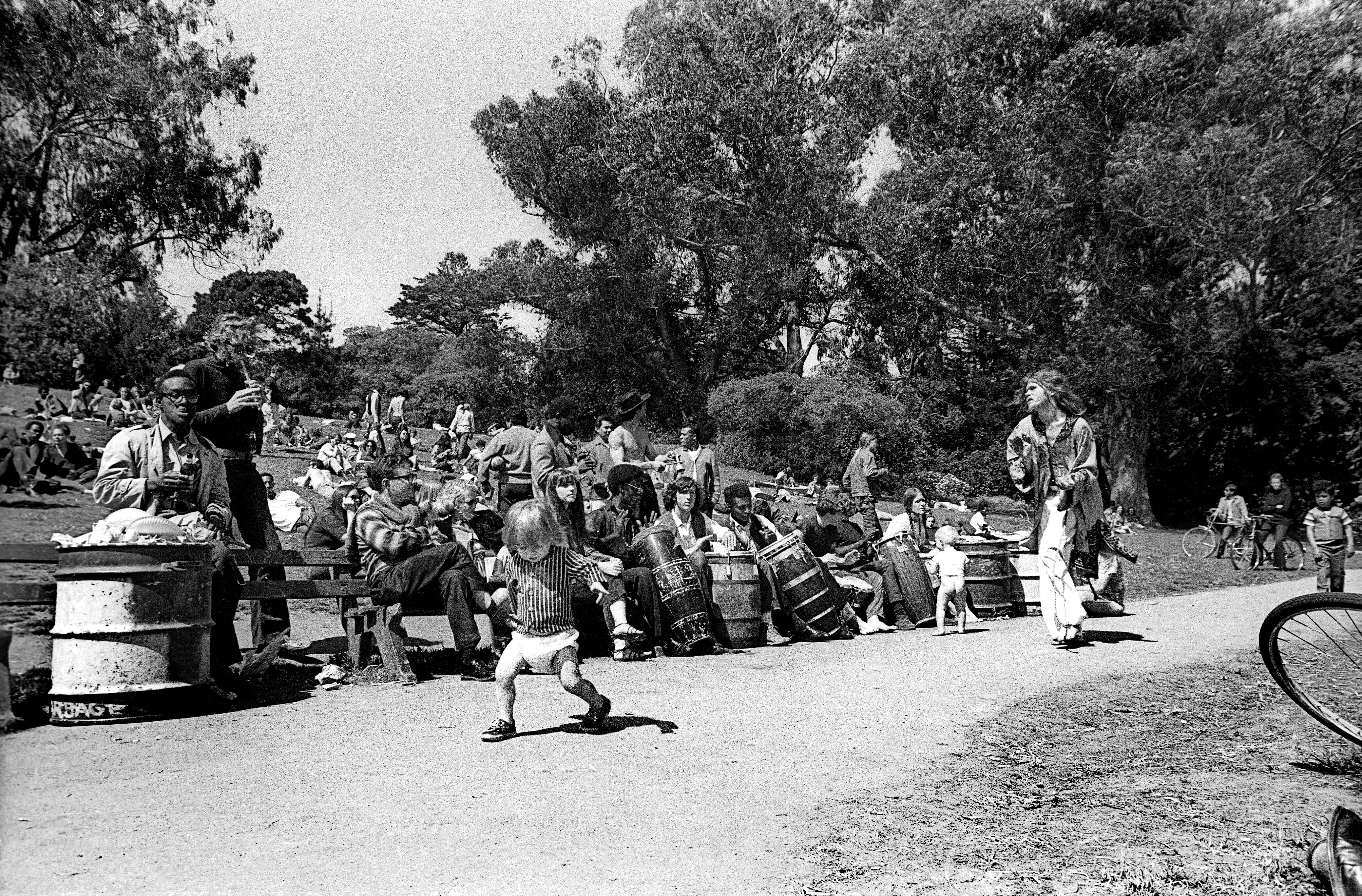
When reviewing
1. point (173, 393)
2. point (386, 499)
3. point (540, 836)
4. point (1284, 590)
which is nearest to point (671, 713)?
point (540, 836)

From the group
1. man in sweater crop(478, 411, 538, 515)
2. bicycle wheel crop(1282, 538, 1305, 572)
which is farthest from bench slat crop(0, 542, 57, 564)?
bicycle wheel crop(1282, 538, 1305, 572)

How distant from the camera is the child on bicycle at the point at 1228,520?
74.4 feet

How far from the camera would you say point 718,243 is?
31500mm

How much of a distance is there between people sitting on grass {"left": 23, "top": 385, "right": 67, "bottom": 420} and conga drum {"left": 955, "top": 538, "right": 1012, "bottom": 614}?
17462 mm

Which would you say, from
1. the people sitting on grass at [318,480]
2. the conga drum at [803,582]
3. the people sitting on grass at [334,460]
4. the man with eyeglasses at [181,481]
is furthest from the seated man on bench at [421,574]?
the people sitting on grass at [334,460]

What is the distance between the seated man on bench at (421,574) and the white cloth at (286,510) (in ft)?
15.0

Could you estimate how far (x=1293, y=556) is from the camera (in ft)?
73.0

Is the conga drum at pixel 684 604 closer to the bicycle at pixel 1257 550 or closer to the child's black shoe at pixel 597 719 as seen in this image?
the child's black shoe at pixel 597 719

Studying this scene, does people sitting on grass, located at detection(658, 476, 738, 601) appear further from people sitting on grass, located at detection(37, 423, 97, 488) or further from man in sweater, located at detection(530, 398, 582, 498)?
people sitting on grass, located at detection(37, 423, 97, 488)

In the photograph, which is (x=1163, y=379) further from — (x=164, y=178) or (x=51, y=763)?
(x=51, y=763)

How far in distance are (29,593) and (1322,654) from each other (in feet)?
21.7

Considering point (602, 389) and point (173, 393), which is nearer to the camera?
point (173, 393)

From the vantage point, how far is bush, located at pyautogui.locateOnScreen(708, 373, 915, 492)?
104 feet

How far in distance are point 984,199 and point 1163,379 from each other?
6.49 metres
